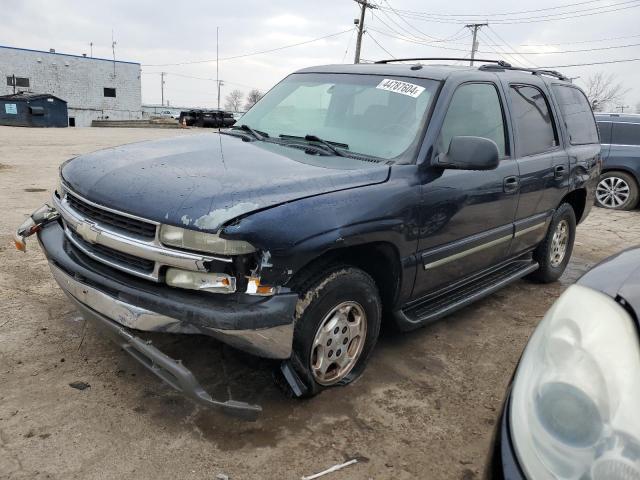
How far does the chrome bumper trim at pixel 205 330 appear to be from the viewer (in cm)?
237

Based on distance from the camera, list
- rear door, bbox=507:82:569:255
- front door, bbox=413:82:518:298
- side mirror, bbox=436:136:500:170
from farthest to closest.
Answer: rear door, bbox=507:82:569:255 < front door, bbox=413:82:518:298 < side mirror, bbox=436:136:500:170

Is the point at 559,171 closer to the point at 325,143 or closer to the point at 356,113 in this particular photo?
the point at 356,113

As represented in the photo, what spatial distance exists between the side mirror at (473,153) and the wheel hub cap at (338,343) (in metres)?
1.03

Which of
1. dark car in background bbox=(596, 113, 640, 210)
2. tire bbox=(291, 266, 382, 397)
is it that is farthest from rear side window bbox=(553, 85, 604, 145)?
dark car in background bbox=(596, 113, 640, 210)

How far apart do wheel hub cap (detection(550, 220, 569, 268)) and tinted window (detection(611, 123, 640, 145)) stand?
225 inches

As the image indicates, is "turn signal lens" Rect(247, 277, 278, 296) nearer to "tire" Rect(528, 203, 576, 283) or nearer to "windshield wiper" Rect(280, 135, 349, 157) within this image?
"windshield wiper" Rect(280, 135, 349, 157)

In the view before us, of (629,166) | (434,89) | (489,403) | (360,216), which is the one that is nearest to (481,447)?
(489,403)

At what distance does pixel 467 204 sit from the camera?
3506 millimetres

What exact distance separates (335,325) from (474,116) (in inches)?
75.0

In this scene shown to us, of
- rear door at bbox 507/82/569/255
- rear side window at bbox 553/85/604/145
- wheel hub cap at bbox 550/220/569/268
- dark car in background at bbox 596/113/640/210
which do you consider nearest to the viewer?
rear door at bbox 507/82/569/255

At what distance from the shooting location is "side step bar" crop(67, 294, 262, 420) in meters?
2.31

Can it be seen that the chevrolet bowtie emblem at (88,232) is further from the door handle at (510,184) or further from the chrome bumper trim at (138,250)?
the door handle at (510,184)

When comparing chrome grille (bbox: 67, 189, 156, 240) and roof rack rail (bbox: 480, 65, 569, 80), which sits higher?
roof rack rail (bbox: 480, 65, 569, 80)

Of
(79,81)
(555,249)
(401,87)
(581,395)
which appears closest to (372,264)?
(401,87)
